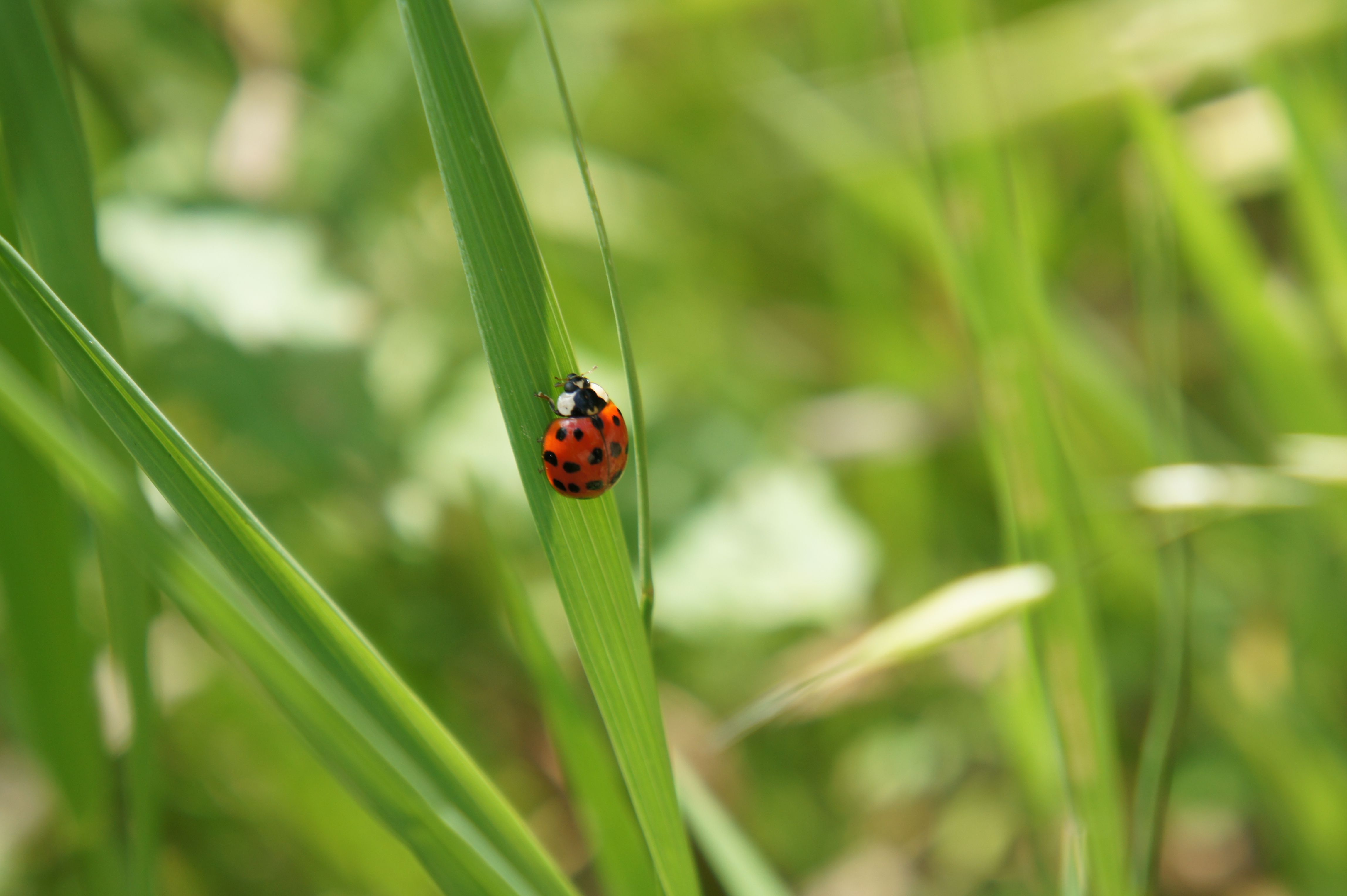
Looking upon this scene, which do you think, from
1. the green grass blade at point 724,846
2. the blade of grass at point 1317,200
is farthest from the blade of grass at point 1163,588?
the green grass blade at point 724,846

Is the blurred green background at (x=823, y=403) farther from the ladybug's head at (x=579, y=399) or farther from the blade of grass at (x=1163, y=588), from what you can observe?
the ladybug's head at (x=579, y=399)

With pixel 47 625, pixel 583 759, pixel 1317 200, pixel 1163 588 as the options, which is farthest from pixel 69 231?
pixel 1317 200

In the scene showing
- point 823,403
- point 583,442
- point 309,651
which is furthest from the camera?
point 823,403

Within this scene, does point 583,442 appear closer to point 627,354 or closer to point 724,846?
point 627,354

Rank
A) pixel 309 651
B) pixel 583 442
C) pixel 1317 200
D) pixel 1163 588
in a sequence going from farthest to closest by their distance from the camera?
pixel 1317 200 → pixel 1163 588 → pixel 583 442 → pixel 309 651

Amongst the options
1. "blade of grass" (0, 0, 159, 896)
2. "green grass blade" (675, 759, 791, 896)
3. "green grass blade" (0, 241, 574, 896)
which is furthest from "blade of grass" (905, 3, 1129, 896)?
"blade of grass" (0, 0, 159, 896)

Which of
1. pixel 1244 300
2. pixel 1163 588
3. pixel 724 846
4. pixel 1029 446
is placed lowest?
pixel 724 846

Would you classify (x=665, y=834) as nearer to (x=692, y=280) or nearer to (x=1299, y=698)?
(x=1299, y=698)

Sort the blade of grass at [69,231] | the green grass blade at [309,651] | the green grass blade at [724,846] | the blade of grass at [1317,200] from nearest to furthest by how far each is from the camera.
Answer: the green grass blade at [309,651] < the blade of grass at [69,231] < the green grass blade at [724,846] < the blade of grass at [1317,200]
